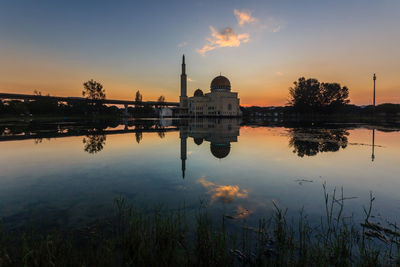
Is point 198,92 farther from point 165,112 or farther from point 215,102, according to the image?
point 165,112

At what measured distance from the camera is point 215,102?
116375 mm

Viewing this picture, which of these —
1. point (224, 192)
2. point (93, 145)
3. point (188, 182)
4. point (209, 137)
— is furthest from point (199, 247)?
point (209, 137)

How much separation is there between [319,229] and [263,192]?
259 cm

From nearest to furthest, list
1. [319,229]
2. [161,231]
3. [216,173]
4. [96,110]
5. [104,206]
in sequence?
[161,231] → [319,229] → [104,206] → [216,173] → [96,110]

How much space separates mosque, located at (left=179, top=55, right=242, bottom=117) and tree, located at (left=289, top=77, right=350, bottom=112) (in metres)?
35.9

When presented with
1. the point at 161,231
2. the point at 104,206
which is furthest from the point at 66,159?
the point at 161,231

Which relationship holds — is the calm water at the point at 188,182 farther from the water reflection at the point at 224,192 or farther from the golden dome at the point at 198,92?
the golden dome at the point at 198,92

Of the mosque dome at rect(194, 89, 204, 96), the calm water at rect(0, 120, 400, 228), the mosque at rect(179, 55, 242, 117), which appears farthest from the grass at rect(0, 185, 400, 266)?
the mosque dome at rect(194, 89, 204, 96)

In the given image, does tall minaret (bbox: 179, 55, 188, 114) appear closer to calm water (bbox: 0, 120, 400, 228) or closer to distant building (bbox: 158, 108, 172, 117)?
distant building (bbox: 158, 108, 172, 117)

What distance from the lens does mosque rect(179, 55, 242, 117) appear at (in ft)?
378

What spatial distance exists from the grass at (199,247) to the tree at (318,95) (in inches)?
4032

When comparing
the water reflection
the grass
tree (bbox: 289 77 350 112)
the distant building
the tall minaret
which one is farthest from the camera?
the tall minaret

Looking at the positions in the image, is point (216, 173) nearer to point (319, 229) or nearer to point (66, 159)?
point (319, 229)

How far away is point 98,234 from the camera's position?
481 centimetres
